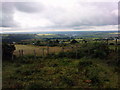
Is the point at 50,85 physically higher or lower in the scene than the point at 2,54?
lower

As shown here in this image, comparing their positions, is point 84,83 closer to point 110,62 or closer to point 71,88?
point 71,88

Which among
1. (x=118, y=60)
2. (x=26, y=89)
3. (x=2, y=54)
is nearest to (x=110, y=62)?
(x=118, y=60)

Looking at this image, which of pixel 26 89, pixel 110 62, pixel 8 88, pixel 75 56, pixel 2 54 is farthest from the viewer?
pixel 75 56

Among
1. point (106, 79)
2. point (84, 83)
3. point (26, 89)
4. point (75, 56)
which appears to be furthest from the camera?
point (75, 56)

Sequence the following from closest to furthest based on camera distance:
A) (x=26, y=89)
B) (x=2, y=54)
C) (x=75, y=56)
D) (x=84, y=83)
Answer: (x=26, y=89)
(x=84, y=83)
(x=2, y=54)
(x=75, y=56)

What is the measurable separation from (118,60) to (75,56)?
5874mm

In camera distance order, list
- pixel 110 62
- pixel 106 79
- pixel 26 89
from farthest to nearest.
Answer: pixel 110 62, pixel 106 79, pixel 26 89

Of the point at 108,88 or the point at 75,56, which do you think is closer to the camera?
the point at 108,88

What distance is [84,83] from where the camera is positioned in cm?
684

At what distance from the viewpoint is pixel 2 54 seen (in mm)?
13602

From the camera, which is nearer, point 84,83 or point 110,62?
point 84,83

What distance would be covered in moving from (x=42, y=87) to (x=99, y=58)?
34.0 feet

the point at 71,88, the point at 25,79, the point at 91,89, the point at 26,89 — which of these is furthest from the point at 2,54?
the point at 91,89

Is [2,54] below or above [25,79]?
above
